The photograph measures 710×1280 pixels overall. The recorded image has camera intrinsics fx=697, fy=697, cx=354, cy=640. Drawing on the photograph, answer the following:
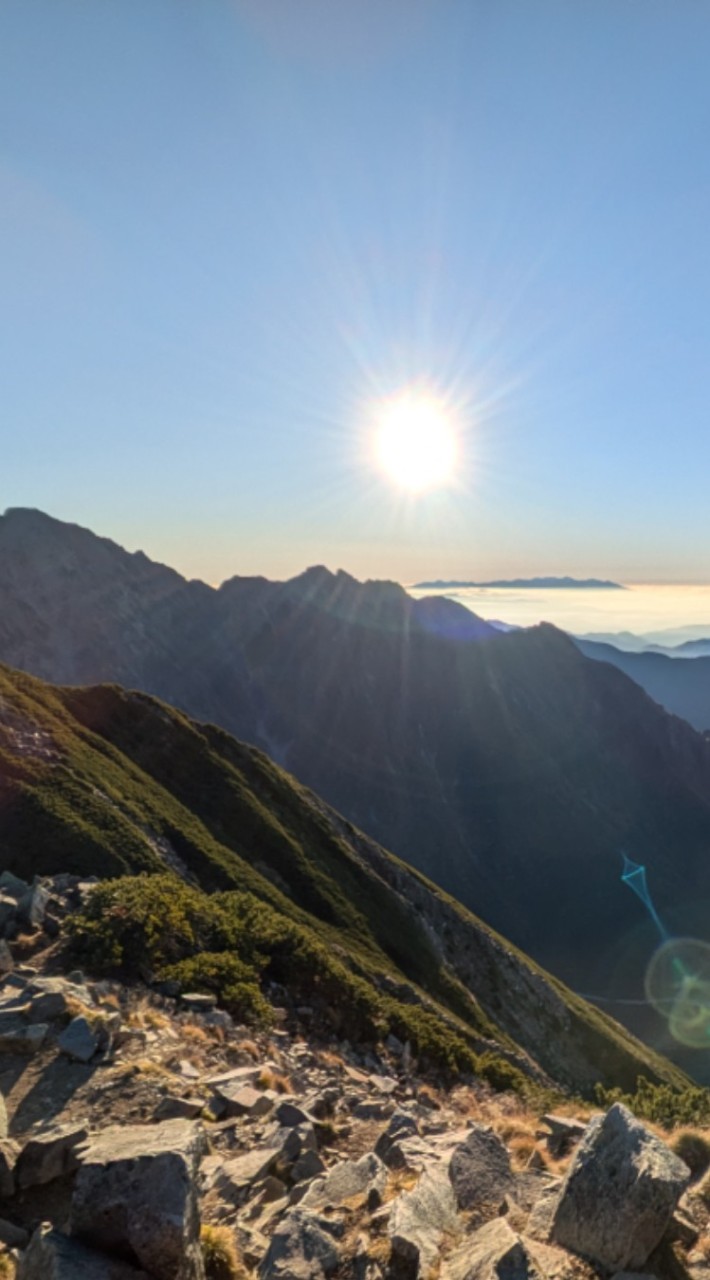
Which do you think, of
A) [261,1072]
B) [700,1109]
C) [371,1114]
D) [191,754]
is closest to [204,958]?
[261,1072]

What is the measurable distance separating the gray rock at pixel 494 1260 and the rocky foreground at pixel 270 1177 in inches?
A: 0.9

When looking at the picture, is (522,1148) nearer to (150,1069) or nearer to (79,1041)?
(150,1069)

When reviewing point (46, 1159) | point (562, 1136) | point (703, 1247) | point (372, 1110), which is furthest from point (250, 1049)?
point (703, 1247)

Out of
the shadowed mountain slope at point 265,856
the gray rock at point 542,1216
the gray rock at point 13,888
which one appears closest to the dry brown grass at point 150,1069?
the gray rock at point 542,1216

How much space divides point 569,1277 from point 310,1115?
7129 millimetres

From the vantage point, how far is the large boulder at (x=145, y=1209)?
23.7 ft

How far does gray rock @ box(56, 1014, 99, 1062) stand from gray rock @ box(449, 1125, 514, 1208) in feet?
26.3

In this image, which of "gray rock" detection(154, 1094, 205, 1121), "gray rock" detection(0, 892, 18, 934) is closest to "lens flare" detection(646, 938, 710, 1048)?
"gray rock" detection(0, 892, 18, 934)

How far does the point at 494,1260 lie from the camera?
7727 millimetres

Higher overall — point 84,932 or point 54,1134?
point 54,1134

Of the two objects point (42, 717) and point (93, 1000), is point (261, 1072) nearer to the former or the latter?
point (93, 1000)

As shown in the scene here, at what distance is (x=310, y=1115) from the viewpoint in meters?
14.0

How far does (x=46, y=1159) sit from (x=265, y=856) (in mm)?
53917

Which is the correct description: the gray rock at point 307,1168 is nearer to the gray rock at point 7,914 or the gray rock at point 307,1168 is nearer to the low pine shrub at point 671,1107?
the low pine shrub at point 671,1107
